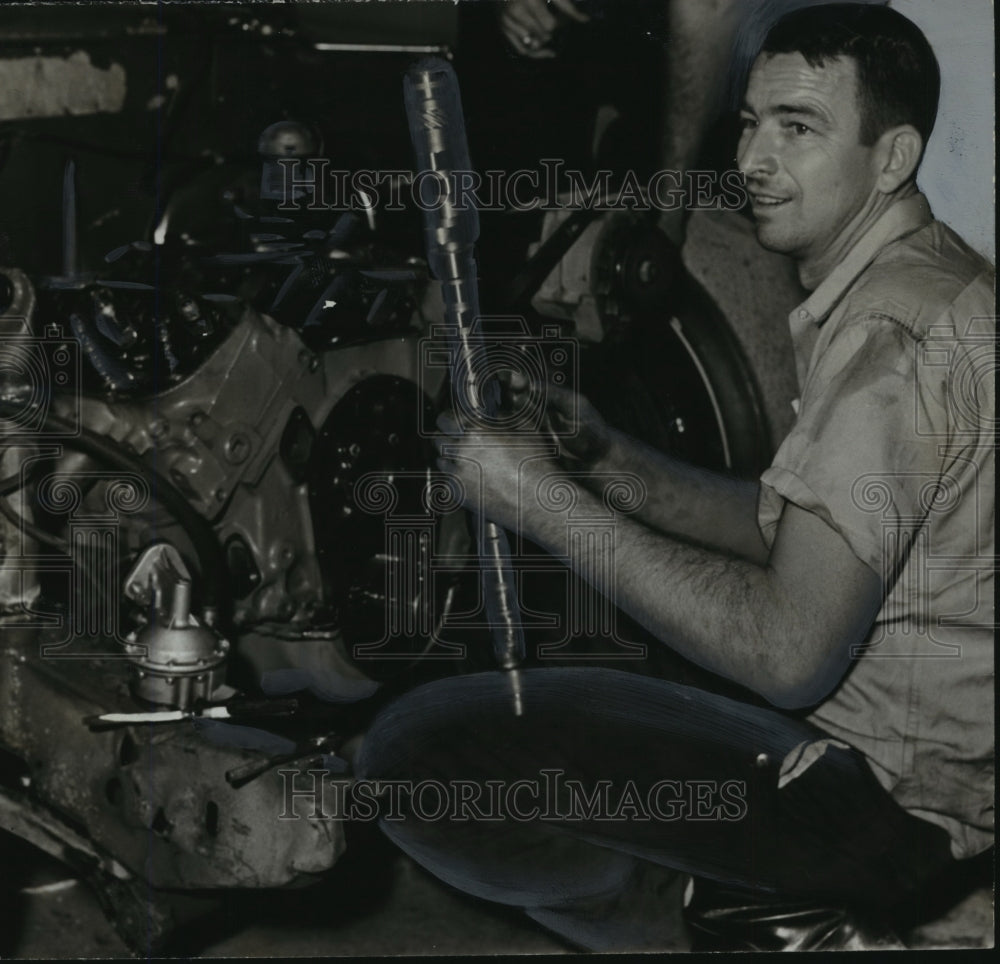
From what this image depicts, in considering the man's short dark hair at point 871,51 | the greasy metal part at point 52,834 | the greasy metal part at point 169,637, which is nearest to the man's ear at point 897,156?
the man's short dark hair at point 871,51

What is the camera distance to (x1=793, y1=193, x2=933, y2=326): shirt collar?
8.84 feet

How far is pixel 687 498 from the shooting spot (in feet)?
9.03

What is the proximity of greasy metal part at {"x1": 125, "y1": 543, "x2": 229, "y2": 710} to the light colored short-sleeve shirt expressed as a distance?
0.92 m

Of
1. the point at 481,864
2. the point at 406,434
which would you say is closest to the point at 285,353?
the point at 406,434

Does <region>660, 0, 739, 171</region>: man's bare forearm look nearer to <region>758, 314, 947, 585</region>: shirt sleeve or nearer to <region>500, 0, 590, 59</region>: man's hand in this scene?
<region>500, 0, 590, 59</region>: man's hand

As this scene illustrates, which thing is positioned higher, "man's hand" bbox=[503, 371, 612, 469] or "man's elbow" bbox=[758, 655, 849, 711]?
"man's hand" bbox=[503, 371, 612, 469]

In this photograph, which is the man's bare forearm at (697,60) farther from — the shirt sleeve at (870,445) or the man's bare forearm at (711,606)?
the man's bare forearm at (711,606)

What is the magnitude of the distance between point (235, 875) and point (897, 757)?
107cm

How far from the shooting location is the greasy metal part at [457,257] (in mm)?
2697

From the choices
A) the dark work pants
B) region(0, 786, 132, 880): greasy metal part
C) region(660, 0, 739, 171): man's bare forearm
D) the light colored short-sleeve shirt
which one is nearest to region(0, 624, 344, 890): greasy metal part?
region(0, 786, 132, 880): greasy metal part

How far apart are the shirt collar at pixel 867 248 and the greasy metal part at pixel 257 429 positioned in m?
0.62

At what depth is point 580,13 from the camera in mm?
2707

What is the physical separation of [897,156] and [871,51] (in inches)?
6.7

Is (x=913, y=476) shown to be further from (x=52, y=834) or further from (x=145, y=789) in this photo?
(x=52, y=834)
